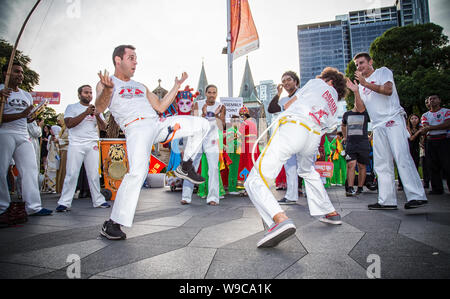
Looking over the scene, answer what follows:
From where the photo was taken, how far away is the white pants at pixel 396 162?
368 cm

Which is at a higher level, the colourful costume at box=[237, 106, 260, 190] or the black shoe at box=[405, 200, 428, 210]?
the colourful costume at box=[237, 106, 260, 190]

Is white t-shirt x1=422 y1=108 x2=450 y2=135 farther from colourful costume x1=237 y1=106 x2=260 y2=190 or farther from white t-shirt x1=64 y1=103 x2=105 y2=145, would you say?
white t-shirt x1=64 y1=103 x2=105 y2=145

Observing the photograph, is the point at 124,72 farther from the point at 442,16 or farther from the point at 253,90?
the point at 253,90

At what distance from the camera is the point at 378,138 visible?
4012 mm

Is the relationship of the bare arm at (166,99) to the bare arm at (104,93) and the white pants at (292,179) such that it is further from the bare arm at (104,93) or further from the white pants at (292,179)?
the white pants at (292,179)

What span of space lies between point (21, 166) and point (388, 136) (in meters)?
5.81

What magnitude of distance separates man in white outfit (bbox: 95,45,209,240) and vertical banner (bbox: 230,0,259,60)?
21.4ft

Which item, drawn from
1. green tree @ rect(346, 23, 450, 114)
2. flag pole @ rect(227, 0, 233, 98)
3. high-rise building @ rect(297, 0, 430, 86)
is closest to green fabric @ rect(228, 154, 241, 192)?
flag pole @ rect(227, 0, 233, 98)

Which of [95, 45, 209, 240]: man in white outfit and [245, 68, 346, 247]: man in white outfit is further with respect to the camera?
[95, 45, 209, 240]: man in white outfit

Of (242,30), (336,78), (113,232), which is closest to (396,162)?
(336,78)

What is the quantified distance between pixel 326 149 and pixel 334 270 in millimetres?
7845

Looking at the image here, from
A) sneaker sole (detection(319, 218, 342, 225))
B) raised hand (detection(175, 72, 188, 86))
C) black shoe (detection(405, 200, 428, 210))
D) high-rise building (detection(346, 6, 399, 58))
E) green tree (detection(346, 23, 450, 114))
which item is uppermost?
high-rise building (detection(346, 6, 399, 58))

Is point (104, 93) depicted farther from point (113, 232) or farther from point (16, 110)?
point (16, 110)

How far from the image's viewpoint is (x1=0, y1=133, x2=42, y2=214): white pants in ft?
12.3
